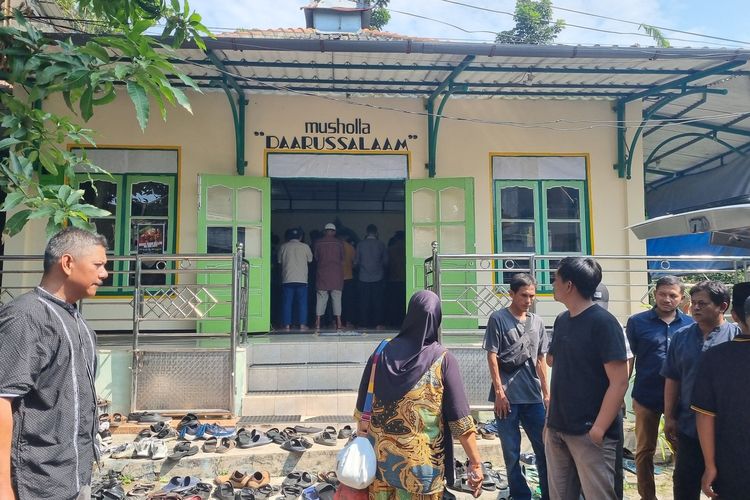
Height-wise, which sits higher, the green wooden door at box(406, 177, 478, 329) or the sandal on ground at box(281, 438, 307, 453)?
the green wooden door at box(406, 177, 478, 329)

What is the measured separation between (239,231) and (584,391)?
5878 mm

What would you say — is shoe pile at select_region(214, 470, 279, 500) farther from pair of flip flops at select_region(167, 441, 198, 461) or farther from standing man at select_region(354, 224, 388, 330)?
standing man at select_region(354, 224, 388, 330)

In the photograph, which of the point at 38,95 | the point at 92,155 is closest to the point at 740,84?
the point at 38,95

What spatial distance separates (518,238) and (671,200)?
6280mm

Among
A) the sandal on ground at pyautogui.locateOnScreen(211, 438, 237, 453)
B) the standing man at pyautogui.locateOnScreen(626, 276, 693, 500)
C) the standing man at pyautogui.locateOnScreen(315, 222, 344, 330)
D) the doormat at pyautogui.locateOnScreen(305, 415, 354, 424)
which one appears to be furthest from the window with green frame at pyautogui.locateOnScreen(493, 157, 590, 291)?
the sandal on ground at pyautogui.locateOnScreen(211, 438, 237, 453)

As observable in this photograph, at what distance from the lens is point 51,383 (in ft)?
6.81

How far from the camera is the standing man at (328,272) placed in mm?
8656

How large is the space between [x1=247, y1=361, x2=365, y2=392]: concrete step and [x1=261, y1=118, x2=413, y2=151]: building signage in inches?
131

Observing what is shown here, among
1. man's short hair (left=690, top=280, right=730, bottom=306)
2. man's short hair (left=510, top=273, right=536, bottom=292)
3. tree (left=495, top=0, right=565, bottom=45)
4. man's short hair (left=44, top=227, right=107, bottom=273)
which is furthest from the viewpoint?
tree (left=495, top=0, right=565, bottom=45)

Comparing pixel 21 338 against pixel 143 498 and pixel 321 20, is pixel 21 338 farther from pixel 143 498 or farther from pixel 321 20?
pixel 321 20

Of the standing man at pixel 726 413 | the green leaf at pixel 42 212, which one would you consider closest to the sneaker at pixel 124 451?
the green leaf at pixel 42 212

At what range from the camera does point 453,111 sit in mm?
8375

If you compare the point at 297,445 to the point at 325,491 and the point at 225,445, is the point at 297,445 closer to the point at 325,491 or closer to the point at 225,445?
the point at 225,445

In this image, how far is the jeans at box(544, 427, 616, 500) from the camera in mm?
2818
